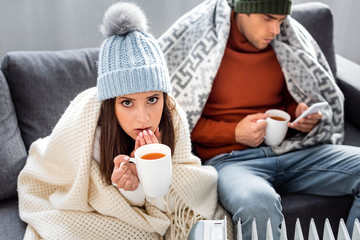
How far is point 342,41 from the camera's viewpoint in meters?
2.66

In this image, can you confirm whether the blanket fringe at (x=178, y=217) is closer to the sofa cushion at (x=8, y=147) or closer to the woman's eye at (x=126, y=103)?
the woman's eye at (x=126, y=103)

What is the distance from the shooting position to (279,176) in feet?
5.32

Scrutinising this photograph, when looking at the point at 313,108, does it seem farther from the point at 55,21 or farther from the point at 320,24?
the point at 55,21

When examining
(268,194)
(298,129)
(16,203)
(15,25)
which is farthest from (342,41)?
(16,203)

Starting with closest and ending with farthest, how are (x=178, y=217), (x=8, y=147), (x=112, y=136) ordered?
(x=112, y=136) < (x=178, y=217) < (x=8, y=147)

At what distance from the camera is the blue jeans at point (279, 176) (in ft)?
4.51

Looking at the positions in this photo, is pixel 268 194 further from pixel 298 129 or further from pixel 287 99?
pixel 287 99

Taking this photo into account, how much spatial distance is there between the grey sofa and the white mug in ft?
0.67

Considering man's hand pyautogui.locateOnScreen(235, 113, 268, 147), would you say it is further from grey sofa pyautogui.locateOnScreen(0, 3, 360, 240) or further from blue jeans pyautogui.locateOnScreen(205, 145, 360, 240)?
grey sofa pyautogui.locateOnScreen(0, 3, 360, 240)

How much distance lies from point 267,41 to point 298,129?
0.36 metres

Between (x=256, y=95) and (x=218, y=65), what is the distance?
207 millimetres

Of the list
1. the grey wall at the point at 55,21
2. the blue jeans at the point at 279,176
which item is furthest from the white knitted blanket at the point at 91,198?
the grey wall at the point at 55,21

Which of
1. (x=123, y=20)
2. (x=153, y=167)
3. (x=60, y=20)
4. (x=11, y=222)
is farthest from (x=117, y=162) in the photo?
(x=60, y=20)

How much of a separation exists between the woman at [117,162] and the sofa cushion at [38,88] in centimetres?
23
